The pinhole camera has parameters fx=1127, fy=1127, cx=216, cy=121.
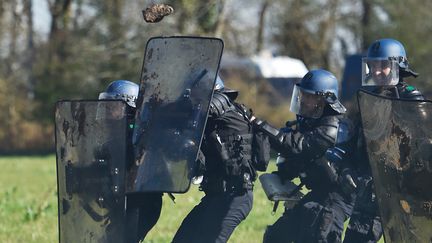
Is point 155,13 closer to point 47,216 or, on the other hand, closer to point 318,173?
point 318,173

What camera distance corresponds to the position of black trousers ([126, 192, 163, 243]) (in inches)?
286

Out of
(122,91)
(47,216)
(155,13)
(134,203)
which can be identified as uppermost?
(155,13)

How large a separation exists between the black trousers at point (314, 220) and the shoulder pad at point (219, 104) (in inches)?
42.5

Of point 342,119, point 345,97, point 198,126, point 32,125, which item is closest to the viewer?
point 198,126

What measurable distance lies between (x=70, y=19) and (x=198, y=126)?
33542 mm

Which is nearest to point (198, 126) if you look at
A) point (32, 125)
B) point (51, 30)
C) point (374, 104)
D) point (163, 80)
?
point (163, 80)

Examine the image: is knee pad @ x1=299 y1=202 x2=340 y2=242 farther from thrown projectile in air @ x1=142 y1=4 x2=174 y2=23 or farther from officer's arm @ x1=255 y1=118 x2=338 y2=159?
thrown projectile in air @ x1=142 y1=4 x2=174 y2=23

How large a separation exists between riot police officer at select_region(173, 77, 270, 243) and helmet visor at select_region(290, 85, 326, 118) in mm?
573

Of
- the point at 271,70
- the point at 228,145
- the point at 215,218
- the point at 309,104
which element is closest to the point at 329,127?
the point at 309,104

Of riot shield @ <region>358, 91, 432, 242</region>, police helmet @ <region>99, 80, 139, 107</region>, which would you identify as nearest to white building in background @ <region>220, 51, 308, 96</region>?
police helmet @ <region>99, 80, 139, 107</region>

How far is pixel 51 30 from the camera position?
129 feet

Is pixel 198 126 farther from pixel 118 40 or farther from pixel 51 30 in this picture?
pixel 51 30

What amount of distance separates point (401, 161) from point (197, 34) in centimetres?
2428

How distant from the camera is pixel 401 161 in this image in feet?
20.3
